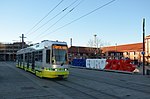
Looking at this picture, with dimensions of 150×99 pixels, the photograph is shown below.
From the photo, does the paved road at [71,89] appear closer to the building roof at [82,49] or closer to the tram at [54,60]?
the tram at [54,60]

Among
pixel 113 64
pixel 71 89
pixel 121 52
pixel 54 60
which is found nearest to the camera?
pixel 71 89

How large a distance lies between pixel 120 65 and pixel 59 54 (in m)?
20.5

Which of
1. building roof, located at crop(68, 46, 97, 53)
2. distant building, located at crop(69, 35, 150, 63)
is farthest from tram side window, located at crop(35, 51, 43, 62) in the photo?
building roof, located at crop(68, 46, 97, 53)

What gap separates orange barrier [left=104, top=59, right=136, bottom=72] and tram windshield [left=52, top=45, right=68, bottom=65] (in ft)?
59.5

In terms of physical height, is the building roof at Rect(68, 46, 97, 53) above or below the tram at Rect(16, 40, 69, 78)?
above

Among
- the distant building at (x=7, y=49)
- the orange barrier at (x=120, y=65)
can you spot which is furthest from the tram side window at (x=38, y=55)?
the distant building at (x=7, y=49)

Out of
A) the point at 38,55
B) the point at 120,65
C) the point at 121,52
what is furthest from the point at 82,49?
the point at 38,55

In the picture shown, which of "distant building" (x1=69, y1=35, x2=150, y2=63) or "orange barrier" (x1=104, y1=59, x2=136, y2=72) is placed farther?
"distant building" (x1=69, y1=35, x2=150, y2=63)

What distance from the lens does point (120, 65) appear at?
41.1 m

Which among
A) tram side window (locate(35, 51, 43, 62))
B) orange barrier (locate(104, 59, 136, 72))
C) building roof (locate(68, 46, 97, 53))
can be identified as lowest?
orange barrier (locate(104, 59, 136, 72))

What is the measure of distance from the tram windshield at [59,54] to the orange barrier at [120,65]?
714 inches

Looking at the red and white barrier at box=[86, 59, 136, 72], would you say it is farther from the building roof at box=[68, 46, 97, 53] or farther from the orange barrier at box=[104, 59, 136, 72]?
the building roof at box=[68, 46, 97, 53]

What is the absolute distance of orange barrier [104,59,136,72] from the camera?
128 feet

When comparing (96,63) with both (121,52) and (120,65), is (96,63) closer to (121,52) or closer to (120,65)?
(120,65)
